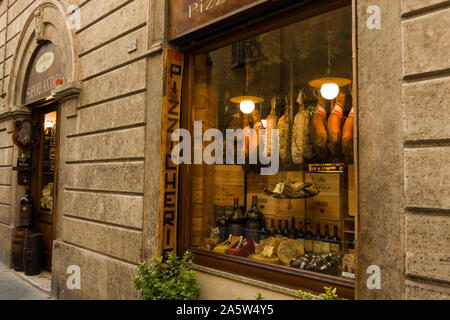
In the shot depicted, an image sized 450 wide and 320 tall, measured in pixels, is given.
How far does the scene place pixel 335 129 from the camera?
3506mm

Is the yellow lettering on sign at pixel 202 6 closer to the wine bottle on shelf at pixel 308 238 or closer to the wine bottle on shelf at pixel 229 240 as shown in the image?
the wine bottle on shelf at pixel 229 240

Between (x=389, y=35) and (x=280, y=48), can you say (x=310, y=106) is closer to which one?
(x=280, y=48)

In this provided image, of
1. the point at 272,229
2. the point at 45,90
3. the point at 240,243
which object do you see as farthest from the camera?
the point at 45,90

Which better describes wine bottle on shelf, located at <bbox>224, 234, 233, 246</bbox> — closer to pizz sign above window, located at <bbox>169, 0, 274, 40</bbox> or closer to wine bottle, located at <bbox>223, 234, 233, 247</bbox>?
wine bottle, located at <bbox>223, 234, 233, 247</bbox>

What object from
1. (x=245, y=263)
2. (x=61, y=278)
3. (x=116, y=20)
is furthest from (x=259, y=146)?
(x=61, y=278)

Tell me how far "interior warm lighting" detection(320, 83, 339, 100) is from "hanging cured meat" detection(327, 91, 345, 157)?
0.85 feet

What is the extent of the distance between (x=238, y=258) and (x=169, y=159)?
1421 millimetres

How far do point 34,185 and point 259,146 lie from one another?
617 cm

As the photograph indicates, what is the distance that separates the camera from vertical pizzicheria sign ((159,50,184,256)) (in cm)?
394

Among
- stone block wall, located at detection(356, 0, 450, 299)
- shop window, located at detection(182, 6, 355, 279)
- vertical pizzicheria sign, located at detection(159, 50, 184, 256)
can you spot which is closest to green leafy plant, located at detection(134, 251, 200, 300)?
vertical pizzicheria sign, located at detection(159, 50, 184, 256)

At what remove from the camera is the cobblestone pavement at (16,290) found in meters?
5.75

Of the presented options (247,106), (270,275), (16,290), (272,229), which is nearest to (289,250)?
(270,275)

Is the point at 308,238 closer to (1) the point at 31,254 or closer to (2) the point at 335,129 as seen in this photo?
(2) the point at 335,129

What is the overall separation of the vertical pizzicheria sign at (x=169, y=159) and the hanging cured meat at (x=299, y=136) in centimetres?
143
